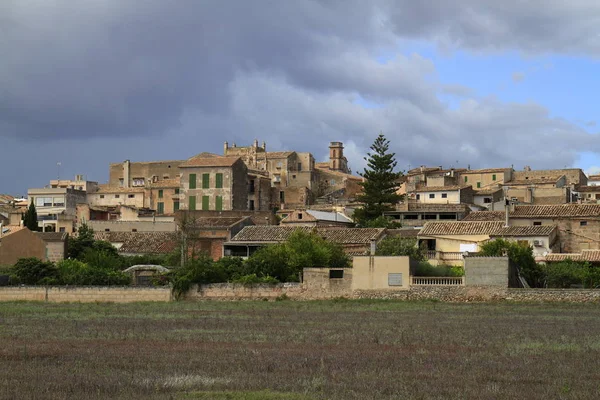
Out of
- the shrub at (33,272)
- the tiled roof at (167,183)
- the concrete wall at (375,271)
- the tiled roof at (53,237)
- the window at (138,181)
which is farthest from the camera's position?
the window at (138,181)

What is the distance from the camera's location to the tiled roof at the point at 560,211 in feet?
235

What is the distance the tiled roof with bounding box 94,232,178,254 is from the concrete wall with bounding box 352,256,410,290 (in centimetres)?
2660

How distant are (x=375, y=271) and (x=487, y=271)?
632cm

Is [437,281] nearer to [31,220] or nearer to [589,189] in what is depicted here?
[31,220]

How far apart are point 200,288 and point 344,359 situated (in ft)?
110

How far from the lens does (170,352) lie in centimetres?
2473

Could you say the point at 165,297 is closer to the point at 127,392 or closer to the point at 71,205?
the point at 127,392

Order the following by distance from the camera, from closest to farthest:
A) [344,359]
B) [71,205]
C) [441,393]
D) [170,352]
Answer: [441,393], [344,359], [170,352], [71,205]

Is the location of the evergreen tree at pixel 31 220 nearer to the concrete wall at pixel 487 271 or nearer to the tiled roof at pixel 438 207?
the tiled roof at pixel 438 207

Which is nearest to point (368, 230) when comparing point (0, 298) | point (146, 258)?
point (146, 258)

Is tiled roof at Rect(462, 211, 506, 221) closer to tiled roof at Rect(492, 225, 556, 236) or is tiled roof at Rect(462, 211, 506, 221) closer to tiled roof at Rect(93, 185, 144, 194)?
tiled roof at Rect(492, 225, 556, 236)

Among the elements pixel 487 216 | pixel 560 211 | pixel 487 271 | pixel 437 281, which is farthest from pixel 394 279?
pixel 487 216

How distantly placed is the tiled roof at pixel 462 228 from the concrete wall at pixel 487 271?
16.8 metres

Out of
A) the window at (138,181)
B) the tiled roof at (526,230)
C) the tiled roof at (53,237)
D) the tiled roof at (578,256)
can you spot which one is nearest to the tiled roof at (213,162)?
the window at (138,181)
